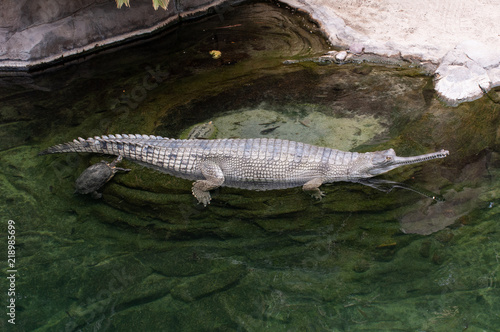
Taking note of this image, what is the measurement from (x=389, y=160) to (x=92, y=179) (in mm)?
3639

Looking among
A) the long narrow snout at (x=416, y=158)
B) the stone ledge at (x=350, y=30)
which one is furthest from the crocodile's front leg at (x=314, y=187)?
the stone ledge at (x=350, y=30)

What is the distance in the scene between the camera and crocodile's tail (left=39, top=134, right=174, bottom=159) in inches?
203

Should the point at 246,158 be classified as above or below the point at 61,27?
below

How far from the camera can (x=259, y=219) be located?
4.48 metres

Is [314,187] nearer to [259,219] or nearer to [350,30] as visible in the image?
[259,219]

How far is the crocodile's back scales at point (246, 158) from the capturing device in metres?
4.77

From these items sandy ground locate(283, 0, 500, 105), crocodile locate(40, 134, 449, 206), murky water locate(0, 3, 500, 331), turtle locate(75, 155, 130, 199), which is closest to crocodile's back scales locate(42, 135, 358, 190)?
crocodile locate(40, 134, 449, 206)

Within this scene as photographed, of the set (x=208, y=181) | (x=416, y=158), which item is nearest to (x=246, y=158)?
(x=208, y=181)

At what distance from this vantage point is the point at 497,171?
15.5ft

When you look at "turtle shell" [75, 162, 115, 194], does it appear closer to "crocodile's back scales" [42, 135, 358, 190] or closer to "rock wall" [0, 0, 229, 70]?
"crocodile's back scales" [42, 135, 358, 190]

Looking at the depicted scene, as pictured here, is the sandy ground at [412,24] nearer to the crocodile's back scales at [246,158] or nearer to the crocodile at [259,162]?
the crocodile at [259,162]

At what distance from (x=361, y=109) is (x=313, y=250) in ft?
8.36

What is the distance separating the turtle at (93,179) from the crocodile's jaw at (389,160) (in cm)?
329

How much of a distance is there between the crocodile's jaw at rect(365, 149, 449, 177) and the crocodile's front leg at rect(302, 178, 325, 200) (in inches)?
23.6
